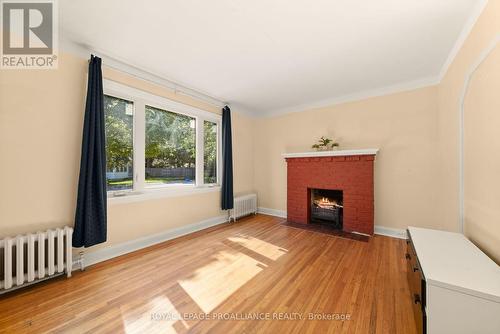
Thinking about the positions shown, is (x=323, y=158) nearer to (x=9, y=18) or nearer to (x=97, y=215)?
(x=97, y=215)

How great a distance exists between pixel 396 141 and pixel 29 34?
517 centimetres

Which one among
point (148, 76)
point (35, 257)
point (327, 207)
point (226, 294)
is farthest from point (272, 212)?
point (35, 257)

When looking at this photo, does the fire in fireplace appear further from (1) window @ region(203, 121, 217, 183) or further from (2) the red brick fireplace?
(1) window @ region(203, 121, 217, 183)

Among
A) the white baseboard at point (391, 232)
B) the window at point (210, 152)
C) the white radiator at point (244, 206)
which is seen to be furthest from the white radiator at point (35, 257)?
the white baseboard at point (391, 232)

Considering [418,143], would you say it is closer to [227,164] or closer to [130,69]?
[227,164]

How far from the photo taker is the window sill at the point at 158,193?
2.68m

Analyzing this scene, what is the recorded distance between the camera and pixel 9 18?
1.86 meters

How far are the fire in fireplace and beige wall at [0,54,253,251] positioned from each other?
3445 millimetres

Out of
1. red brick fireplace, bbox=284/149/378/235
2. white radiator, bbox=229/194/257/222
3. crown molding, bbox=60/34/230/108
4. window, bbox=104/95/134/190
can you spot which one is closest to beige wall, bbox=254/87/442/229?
red brick fireplace, bbox=284/149/378/235

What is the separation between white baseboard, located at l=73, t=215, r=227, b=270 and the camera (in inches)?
94.6

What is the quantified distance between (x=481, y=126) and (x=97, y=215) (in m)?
4.02

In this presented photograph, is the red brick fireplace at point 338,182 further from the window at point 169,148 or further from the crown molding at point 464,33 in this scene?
the window at point 169,148

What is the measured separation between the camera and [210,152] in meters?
4.14

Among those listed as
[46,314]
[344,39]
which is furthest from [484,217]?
[46,314]
